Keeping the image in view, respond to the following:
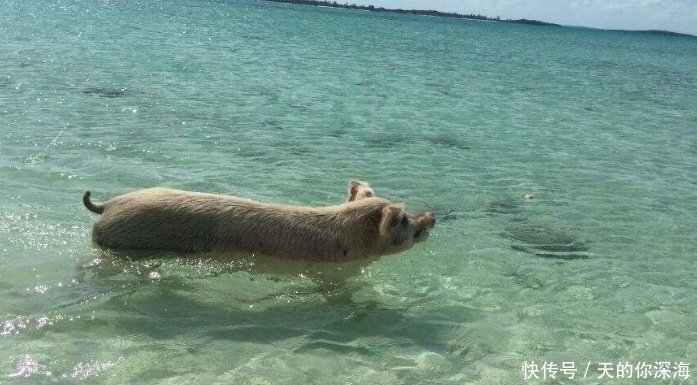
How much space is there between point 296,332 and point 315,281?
1.13m

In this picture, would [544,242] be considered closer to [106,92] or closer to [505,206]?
[505,206]

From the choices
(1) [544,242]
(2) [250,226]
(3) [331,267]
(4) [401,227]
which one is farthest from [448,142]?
(2) [250,226]

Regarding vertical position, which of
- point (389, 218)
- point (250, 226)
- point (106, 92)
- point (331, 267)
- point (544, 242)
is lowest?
point (544, 242)

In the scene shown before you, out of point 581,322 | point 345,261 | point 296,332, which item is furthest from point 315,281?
point 581,322

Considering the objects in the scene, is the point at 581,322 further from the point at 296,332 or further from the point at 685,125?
the point at 685,125

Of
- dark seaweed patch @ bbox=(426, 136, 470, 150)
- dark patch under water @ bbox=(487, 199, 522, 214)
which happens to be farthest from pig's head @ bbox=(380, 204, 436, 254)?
dark seaweed patch @ bbox=(426, 136, 470, 150)

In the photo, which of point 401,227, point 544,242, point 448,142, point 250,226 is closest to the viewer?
point 250,226

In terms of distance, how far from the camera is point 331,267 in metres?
7.59

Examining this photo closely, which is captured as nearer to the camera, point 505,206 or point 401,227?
point 401,227

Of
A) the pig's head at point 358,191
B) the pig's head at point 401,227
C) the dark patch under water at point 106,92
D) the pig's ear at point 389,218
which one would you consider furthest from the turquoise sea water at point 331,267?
the pig's head at point 358,191

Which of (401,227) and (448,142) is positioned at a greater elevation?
(401,227)

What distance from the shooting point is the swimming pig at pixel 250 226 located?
6.91 metres

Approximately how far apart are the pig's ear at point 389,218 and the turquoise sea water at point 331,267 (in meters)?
0.67

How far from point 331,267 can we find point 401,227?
0.83 m
